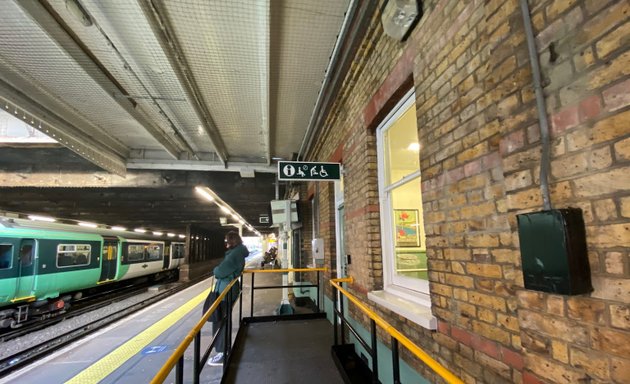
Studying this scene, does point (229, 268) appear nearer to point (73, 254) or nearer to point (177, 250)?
point (73, 254)

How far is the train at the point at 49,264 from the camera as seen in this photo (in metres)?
8.25

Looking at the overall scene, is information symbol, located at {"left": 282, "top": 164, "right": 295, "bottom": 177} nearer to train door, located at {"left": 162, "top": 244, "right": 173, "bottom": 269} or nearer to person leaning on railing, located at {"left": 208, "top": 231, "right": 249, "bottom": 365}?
person leaning on railing, located at {"left": 208, "top": 231, "right": 249, "bottom": 365}

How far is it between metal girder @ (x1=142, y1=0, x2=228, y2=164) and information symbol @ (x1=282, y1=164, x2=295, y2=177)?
183 cm

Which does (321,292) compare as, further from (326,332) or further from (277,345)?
(277,345)

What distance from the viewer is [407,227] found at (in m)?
3.83

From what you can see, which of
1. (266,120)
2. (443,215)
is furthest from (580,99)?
(266,120)

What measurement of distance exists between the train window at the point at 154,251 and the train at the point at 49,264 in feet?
12.6

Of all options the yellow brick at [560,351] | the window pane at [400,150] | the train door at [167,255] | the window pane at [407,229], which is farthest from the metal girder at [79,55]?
the train door at [167,255]

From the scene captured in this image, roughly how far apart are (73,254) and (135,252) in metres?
5.35

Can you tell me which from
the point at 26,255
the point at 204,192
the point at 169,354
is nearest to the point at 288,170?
the point at 169,354

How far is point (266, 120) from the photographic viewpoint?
5.73 m

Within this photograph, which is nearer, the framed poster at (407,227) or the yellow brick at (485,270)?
the yellow brick at (485,270)

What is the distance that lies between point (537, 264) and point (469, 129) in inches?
37.6

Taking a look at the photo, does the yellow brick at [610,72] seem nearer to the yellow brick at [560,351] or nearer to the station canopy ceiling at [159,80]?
the yellow brick at [560,351]
